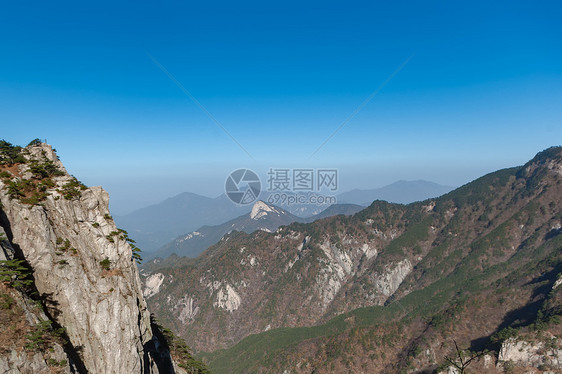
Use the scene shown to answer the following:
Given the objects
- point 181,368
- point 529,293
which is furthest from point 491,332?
point 181,368

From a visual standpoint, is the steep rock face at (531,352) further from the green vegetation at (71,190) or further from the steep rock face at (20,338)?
the green vegetation at (71,190)

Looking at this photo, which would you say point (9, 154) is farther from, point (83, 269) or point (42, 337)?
point (42, 337)

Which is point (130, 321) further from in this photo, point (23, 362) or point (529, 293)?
point (529, 293)

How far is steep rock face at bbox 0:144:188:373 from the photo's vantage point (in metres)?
26.0

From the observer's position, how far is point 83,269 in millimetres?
28203

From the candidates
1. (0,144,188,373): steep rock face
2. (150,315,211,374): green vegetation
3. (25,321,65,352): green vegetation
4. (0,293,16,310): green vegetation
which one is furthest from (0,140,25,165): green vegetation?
(150,315,211,374): green vegetation

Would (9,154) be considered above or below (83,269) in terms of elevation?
above

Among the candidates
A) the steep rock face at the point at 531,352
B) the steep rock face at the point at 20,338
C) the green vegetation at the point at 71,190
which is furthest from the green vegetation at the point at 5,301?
the steep rock face at the point at 531,352

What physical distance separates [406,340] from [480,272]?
325ft

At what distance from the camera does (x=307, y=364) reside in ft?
436

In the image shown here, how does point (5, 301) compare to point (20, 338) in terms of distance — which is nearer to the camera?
point (20, 338)

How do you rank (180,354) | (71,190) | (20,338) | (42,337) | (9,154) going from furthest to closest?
(180,354)
(9,154)
(71,190)
(42,337)
(20,338)

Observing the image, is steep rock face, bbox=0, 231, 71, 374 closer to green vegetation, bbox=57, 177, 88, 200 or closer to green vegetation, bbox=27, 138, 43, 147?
green vegetation, bbox=57, 177, 88, 200

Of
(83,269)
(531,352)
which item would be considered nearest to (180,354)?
(83,269)
